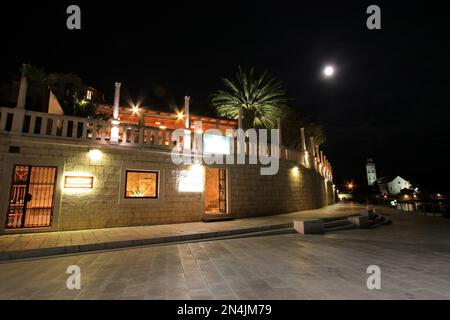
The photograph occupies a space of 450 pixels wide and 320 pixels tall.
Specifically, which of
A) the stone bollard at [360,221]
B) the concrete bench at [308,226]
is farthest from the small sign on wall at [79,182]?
the stone bollard at [360,221]

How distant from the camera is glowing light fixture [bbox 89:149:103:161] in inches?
326

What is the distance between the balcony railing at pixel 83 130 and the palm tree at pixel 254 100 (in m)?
8.32

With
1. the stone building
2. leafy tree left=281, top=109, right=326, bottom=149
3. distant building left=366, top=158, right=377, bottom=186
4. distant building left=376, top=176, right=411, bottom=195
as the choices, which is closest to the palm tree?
leafy tree left=281, top=109, right=326, bottom=149

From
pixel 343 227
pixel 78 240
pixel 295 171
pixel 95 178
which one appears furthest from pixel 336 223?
pixel 95 178

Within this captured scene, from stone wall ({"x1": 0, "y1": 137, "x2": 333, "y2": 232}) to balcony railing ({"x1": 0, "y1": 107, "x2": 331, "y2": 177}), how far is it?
0.96ft

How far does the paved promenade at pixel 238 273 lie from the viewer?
3092 millimetres

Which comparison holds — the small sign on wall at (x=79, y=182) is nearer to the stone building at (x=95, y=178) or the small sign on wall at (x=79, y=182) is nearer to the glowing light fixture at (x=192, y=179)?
the stone building at (x=95, y=178)

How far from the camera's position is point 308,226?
8172mm

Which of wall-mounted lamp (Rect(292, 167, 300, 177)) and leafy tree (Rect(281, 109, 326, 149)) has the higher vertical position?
leafy tree (Rect(281, 109, 326, 149))

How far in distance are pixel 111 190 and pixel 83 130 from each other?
250cm

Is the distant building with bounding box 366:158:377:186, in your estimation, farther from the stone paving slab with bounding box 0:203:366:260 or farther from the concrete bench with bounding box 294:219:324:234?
the stone paving slab with bounding box 0:203:366:260

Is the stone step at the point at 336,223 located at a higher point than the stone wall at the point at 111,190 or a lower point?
lower
